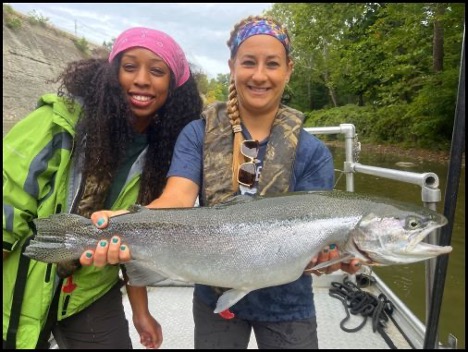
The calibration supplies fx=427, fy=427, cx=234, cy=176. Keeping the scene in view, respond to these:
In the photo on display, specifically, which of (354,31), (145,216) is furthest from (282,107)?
(354,31)

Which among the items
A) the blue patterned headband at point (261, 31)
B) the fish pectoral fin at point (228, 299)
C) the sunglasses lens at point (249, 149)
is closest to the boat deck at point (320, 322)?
the fish pectoral fin at point (228, 299)

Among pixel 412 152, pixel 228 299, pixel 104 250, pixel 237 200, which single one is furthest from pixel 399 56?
pixel 104 250

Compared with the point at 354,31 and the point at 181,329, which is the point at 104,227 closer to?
the point at 181,329

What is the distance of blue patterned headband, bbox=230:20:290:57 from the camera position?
2600 mm

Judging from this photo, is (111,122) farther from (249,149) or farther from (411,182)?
(411,182)

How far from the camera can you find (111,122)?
270 centimetres

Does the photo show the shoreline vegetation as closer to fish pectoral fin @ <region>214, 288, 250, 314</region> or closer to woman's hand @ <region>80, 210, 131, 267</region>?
fish pectoral fin @ <region>214, 288, 250, 314</region>

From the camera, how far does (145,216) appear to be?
8.00 feet

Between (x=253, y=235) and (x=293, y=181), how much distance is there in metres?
0.49

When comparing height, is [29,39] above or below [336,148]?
above

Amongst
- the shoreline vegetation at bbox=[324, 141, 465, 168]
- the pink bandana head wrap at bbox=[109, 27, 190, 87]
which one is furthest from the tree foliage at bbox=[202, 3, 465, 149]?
the pink bandana head wrap at bbox=[109, 27, 190, 87]

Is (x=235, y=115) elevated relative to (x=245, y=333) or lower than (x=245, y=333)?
elevated

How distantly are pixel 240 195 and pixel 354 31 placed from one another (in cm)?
2919

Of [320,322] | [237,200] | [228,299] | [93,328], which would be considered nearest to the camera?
[228,299]
